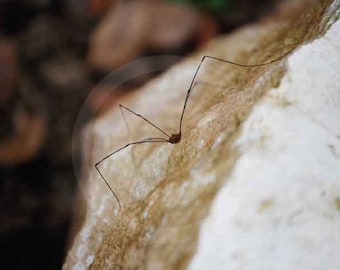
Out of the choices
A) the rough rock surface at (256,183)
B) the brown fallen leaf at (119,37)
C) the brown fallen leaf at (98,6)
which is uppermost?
the brown fallen leaf at (98,6)

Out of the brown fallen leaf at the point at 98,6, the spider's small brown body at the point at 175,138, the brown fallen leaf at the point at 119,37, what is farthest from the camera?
the brown fallen leaf at the point at 98,6

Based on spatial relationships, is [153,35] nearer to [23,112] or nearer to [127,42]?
[127,42]

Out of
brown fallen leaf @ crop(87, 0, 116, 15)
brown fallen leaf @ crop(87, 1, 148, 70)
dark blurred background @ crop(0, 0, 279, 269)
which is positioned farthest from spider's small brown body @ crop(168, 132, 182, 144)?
brown fallen leaf @ crop(87, 0, 116, 15)

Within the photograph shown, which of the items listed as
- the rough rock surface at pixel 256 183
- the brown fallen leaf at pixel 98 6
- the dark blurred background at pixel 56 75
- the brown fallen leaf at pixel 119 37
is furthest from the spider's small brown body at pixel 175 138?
the brown fallen leaf at pixel 98 6

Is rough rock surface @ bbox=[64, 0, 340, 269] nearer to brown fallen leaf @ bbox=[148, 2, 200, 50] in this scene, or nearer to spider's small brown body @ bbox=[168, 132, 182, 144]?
spider's small brown body @ bbox=[168, 132, 182, 144]

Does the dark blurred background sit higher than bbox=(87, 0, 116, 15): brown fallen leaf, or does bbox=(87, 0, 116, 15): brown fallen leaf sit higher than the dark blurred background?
bbox=(87, 0, 116, 15): brown fallen leaf

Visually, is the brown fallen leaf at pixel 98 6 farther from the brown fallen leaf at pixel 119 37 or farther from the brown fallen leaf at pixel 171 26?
the brown fallen leaf at pixel 171 26

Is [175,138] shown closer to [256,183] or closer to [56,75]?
[256,183]
